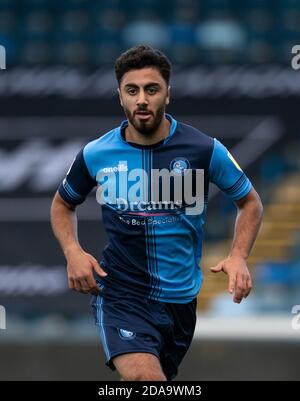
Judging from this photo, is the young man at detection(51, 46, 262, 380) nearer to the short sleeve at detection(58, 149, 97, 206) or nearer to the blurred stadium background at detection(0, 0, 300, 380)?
the short sleeve at detection(58, 149, 97, 206)

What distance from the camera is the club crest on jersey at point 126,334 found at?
5559 millimetres

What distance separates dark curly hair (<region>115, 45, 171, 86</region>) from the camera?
5.51 metres

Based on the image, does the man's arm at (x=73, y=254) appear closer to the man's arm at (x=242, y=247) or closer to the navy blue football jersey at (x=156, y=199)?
the navy blue football jersey at (x=156, y=199)

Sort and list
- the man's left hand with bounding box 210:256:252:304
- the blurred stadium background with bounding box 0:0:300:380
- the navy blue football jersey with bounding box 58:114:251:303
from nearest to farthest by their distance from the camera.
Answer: the man's left hand with bounding box 210:256:252:304 → the navy blue football jersey with bounding box 58:114:251:303 → the blurred stadium background with bounding box 0:0:300:380

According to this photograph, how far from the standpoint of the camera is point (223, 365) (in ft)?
32.5

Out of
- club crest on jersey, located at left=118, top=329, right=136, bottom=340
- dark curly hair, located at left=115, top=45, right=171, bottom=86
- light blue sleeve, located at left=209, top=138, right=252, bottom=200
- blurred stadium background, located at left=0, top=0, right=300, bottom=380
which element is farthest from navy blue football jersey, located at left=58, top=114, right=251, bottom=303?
blurred stadium background, located at left=0, top=0, right=300, bottom=380

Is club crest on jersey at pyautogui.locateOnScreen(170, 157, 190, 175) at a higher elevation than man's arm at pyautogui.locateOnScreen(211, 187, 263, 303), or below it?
higher

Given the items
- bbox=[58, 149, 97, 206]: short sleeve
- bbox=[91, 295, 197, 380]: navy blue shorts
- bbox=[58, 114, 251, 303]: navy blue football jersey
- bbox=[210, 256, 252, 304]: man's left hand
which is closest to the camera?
bbox=[210, 256, 252, 304]: man's left hand

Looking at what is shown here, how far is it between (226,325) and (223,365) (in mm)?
581

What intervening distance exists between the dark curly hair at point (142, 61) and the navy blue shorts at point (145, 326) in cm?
106

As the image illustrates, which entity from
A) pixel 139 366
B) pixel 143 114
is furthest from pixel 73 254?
pixel 143 114

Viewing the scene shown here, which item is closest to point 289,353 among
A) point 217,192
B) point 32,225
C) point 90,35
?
point 217,192

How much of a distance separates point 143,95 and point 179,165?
0.42 metres

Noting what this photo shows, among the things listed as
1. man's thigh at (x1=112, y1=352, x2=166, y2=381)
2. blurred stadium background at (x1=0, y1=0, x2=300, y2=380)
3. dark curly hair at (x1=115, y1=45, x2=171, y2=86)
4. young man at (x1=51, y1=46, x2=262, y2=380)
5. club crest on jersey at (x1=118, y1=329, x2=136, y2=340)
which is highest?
blurred stadium background at (x1=0, y1=0, x2=300, y2=380)
